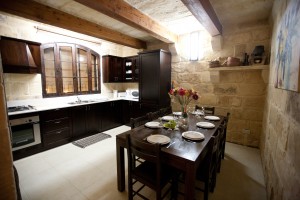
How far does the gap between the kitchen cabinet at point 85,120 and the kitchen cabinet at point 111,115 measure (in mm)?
151

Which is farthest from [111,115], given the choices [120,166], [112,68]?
[120,166]

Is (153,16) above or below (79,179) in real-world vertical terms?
above

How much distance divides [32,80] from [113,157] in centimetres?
239

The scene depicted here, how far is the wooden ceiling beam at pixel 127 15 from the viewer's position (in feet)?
6.07

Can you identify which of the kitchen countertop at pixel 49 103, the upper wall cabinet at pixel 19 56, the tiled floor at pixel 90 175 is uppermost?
the upper wall cabinet at pixel 19 56

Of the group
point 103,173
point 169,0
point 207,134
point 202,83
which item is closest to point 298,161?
point 207,134

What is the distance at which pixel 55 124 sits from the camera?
302cm

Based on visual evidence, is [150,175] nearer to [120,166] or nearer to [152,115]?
[120,166]

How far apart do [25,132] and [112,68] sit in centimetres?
268

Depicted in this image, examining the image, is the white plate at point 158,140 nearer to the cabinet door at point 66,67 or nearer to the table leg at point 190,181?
the table leg at point 190,181

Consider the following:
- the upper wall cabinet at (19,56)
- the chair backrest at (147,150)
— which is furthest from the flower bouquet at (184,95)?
the upper wall cabinet at (19,56)

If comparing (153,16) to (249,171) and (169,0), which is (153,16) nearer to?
(169,0)

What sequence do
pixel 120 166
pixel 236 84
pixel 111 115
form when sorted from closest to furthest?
pixel 120 166 → pixel 236 84 → pixel 111 115

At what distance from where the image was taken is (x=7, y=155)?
0.82 m
